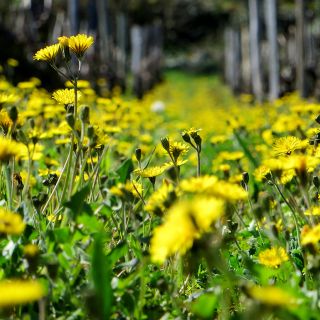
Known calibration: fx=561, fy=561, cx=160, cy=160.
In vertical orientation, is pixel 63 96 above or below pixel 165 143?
above

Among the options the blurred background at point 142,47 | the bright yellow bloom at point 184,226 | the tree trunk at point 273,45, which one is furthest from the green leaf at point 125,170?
the tree trunk at point 273,45

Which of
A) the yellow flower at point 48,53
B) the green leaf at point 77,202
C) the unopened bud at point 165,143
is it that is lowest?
the green leaf at point 77,202

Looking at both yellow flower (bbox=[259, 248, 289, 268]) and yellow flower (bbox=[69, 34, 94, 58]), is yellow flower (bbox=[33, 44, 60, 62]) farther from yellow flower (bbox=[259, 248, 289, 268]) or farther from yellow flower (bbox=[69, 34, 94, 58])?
yellow flower (bbox=[259, 248, 289, 268])

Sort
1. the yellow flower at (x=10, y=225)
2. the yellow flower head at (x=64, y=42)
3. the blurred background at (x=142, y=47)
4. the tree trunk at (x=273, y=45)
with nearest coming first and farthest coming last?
the yellow flower at (x=10, y=225) < the yellow flower head at (x=64, y=42) < the blurred background at (x=142, y=47) < the tree trunk at (x=273, y=45)

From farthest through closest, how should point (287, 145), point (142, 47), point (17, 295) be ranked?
point (142, 47) → point (287, 145) → point (17, 295)

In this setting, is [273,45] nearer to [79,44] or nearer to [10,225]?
[79,44]

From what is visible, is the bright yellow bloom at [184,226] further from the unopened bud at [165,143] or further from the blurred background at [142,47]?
the blurred background at [142,47]

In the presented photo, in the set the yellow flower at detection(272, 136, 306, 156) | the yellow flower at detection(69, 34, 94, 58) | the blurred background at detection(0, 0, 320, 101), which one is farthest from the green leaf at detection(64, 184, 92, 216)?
the blurred background at detection(0, 0, 320, 101)

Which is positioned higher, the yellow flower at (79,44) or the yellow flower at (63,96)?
the yellow flower at (79,44)

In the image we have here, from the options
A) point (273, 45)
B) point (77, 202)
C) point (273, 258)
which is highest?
point (273, 45)

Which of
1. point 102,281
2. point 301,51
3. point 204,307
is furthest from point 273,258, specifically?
point 301,51

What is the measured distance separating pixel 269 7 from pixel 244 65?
6.75m

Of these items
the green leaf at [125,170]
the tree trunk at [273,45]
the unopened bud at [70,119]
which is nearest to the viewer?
the unopened bud at [70,119]

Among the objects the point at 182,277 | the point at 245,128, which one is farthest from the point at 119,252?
the point at 245,128
